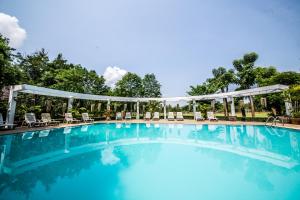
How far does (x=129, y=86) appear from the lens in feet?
95.0

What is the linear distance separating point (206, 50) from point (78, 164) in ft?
46.2

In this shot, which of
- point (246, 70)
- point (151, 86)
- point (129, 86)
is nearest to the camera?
point (246, 70)

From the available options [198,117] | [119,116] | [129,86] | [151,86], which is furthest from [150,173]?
[151,86]

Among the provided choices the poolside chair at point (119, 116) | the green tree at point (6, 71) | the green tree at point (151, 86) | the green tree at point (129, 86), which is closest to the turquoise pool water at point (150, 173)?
the green tree at point (6, 71)

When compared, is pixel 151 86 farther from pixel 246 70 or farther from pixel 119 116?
pixel 246 70

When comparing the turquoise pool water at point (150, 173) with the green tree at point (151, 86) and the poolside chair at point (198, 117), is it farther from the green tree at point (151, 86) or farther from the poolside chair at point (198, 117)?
the green tree at point (151, 86)

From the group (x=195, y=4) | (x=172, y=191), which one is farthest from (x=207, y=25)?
(x=172, y=191)

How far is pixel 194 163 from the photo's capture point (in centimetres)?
543

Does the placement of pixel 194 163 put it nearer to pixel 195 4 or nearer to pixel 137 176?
pixel 137 176

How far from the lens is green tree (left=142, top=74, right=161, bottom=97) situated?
31.2 m

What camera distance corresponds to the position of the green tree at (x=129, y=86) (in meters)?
27.4

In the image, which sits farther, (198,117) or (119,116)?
(119,116)

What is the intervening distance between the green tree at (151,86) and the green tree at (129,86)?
1468 millimetres

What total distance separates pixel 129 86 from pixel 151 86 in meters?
4.81
